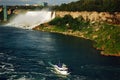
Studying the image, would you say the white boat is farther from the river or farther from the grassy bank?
the grassy bank

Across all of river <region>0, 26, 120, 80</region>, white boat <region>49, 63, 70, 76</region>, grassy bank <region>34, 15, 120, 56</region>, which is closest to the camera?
river <region>0, 26, 120, 80</region>

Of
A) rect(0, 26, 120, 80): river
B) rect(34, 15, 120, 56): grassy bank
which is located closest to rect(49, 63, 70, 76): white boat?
rect(0, 26, 120, 80): river

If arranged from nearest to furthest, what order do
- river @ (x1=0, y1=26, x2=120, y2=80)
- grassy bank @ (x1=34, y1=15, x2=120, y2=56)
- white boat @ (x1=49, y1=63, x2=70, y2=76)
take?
river @ (x1=0, y1=26, x2=120, y2=80), white boat @ (x1=49, y1=63, x2=70, y2=76), grassy bank @ (x1=34, y1=15, x2=120, y2=56)

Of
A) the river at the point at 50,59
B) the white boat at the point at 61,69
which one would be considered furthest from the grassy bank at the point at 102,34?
the white boat at the point at 61,69

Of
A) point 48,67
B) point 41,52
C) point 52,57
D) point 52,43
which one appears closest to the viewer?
point 48,67

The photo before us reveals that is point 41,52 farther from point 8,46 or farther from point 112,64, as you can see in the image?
point 112,64

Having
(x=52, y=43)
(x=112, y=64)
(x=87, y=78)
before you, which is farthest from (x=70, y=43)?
(x=87, y=78)

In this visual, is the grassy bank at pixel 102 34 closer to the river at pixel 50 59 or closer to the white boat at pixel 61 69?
the river at pixel 50 59

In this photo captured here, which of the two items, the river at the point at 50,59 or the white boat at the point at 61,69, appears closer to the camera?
the river at the point at 50,59
